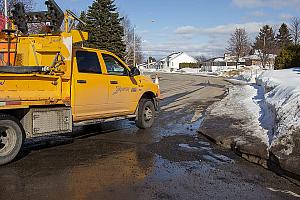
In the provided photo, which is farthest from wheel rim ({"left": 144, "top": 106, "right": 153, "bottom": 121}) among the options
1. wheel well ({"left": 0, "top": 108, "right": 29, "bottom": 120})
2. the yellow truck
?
wheel well ({"left": 0, "top": 108, "right": 29, "bottom": 120})

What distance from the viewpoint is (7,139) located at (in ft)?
22.4

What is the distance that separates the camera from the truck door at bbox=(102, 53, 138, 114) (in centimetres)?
920

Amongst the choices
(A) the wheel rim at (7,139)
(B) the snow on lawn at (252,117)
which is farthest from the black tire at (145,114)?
(A) the wheel rim at (7,139)

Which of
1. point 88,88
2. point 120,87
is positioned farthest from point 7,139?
point 120,87

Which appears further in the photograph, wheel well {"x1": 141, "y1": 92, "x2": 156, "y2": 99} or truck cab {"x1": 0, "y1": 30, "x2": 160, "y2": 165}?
wheel well {"x1": 141, "y1": 92, "x2": 156, "y2": 99}

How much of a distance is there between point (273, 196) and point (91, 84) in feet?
15.2

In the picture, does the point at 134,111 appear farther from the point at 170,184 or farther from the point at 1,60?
the point at 170,184

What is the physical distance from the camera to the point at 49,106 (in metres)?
7.48

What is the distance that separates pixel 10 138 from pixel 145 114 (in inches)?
179

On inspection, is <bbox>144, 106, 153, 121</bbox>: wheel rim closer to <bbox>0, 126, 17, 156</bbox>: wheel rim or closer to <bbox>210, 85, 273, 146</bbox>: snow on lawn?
<bbox>210, 85, 273, 146</bbox>: snow on lawn

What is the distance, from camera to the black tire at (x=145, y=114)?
10523 mm

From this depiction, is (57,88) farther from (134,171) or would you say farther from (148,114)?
(148,114)

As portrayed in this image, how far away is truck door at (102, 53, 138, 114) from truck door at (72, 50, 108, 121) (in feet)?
0.91

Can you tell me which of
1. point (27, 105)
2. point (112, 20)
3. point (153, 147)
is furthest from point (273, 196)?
point (112, 20)
